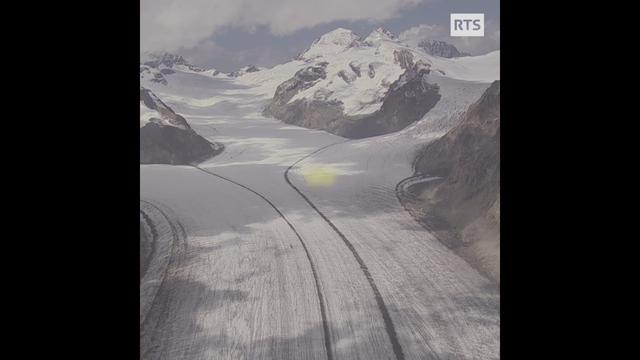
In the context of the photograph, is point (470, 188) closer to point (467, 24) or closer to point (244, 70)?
point (467, 24)

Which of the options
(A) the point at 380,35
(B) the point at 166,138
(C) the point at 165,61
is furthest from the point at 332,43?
(B) the point at 166,138

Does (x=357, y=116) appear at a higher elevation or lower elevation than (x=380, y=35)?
lower

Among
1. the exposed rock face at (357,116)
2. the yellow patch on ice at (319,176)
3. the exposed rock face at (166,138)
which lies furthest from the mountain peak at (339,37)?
the exposed rock face at (166,138)

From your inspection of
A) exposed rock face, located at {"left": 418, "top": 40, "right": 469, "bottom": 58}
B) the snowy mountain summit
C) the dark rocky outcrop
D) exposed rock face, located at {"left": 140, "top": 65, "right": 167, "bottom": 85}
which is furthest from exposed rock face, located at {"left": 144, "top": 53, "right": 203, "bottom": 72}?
exposed rock face, located at {"left": 418, "top": 40, "right": 469, "bottom": 58}

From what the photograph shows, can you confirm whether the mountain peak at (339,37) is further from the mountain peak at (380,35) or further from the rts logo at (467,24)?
the rts logo at (467,24)

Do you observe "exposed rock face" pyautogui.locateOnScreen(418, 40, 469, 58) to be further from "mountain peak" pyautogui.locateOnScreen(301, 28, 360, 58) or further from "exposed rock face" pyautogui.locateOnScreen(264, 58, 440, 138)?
"mountain peak" pyautogui.locateOnScreen(301, 28, 360, 58)
